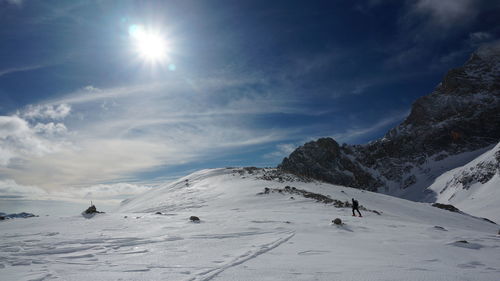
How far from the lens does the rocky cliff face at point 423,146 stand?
6033 inches

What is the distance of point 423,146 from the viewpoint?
170 meters

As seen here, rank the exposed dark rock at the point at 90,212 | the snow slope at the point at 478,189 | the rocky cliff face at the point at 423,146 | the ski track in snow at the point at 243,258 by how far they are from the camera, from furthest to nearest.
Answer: the rocky cliff face at the point at 423,146
the snow slope at the point at 478,189
the exposed dark rock at the point at 90,212
the ski track in snow at the point at 243,258

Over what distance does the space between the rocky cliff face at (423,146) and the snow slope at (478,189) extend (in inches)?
1284

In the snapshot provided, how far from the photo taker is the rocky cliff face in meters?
153

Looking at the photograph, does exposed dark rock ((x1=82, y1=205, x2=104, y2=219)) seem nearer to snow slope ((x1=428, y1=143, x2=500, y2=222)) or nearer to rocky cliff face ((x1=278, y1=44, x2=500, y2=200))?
snow slope ((x1=428, y1=143, x2=500, y2=222))

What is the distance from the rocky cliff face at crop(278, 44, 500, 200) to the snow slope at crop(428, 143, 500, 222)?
3260 centimetres

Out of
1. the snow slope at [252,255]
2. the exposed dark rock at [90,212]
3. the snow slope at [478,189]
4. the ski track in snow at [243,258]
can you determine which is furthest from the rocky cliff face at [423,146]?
the ski track in snow at [243,258]

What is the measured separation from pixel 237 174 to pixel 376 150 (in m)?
169

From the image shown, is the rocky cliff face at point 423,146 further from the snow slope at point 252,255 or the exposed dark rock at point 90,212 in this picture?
the snow slope at point 252,255

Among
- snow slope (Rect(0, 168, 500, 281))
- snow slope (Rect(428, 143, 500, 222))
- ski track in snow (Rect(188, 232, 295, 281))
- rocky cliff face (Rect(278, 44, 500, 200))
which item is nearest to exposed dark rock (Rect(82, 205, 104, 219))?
snow slope (Rect(0, 168, 500, 281))

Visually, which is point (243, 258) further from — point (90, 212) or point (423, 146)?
point (423, 146)

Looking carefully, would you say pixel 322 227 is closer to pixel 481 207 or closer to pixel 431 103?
pixel 481 207

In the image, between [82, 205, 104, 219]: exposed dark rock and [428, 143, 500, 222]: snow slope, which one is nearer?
[82, 205, 104, 219]: exposed dark rock

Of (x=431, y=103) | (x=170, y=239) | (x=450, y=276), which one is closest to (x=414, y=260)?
(x=450, y=276)
